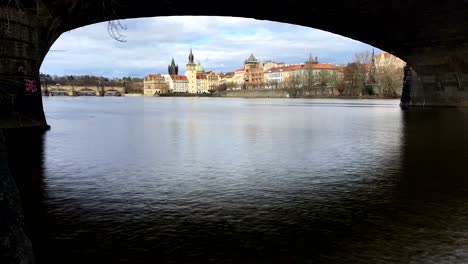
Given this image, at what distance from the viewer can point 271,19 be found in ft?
99.8

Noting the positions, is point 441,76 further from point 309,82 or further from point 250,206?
point 309,82

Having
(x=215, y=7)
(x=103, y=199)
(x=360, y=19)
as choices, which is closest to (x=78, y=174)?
(x=103, y=199)

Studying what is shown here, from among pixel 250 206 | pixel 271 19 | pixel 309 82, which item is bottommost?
pixel 250 206

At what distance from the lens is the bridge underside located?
2127 cm

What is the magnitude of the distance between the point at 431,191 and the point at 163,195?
18.2 ft

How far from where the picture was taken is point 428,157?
14.8m

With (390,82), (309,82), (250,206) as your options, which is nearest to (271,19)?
(250,206)

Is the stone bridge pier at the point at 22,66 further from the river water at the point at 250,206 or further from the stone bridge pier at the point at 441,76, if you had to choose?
the stone bridge pier at the point at 441,76

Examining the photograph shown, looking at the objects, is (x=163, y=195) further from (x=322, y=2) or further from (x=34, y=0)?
(x=322, y=2)

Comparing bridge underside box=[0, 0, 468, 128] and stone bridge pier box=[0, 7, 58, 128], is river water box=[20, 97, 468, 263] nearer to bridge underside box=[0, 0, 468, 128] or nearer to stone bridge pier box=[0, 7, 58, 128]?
bridge underside box=[0, 0, 468, 128]

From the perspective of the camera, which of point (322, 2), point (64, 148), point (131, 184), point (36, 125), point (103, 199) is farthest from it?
point (322, 2)

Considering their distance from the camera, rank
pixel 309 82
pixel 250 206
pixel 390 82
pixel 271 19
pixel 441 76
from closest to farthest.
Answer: pixel 250 206
pixel 271 19
pixel 441 76
pixel 390 82
pixel 309 82

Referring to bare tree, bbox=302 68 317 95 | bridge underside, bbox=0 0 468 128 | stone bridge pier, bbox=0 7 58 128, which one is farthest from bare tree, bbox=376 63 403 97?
stone bridge pier, bbox=0 7 58 128

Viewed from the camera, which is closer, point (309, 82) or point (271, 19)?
point (271, 19)
